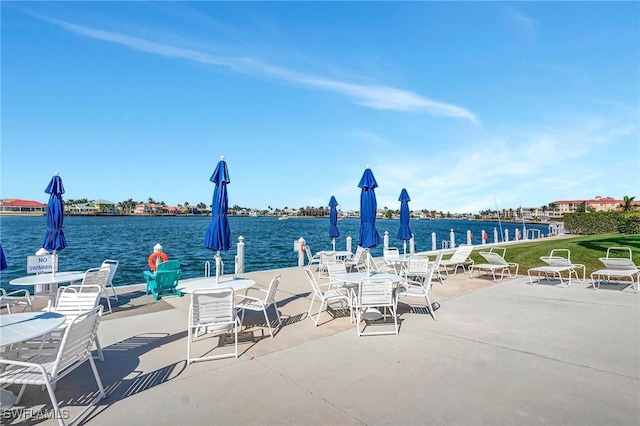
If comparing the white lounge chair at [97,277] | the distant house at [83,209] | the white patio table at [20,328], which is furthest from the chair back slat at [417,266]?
the distant house at [83,209]

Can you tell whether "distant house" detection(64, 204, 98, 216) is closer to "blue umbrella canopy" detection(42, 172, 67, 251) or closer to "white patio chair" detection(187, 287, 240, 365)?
"blue umbrella canopy" detection(42, 172, 67, 251)

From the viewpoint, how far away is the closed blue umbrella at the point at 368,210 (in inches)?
265

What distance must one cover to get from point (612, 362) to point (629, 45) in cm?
1253

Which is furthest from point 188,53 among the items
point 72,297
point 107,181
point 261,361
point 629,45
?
point 107,181

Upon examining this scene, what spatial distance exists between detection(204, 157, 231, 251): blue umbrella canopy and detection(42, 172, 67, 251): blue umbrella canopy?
3703 millimetres

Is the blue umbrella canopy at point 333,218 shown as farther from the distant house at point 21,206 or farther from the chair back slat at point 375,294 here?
the distant house at point 21,206

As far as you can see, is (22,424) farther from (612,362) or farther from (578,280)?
(578,280)

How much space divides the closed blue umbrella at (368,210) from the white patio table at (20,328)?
16.1ft

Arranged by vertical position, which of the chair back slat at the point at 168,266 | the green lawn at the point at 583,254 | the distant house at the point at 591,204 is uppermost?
the distant house at the point at 591,204

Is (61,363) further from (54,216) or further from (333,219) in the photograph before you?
(333,219)

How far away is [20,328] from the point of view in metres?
3.28

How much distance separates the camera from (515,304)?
6973mm

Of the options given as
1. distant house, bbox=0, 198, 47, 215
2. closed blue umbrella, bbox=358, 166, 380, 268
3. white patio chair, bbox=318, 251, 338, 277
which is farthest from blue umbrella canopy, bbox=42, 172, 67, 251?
distant house, bbox=0, 198, 47, 215

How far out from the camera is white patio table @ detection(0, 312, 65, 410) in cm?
299
